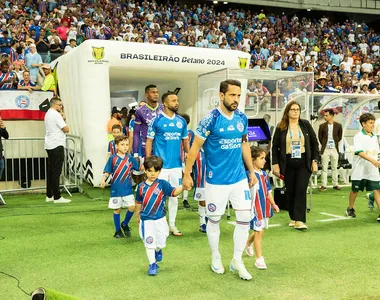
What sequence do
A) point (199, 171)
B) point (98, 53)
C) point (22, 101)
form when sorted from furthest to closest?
1. point (22, 101)
2. point (98, 53)
3. point (199, 171)

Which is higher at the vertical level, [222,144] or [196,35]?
[196,35]

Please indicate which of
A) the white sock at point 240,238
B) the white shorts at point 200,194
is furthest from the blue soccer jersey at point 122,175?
the white sock at point 240,238

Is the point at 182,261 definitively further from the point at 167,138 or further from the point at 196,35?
the point at 196,35

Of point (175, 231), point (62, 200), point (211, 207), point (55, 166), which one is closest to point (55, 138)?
point (55, 166)

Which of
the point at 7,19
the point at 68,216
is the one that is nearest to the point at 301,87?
the point at 68,216

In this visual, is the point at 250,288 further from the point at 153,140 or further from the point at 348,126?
the point at 348,126

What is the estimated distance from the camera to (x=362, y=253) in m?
5.15

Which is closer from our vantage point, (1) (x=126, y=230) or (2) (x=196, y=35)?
(1) (x=126, y=230)

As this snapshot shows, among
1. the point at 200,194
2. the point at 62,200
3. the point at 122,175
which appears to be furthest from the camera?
the point at 62,200

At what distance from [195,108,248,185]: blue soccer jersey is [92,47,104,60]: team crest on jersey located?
5.35 m

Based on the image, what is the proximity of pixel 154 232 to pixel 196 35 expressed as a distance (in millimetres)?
17272

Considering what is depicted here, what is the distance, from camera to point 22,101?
9.62m

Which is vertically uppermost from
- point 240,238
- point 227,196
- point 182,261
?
point 227,196

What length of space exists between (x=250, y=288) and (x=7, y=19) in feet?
48.5
